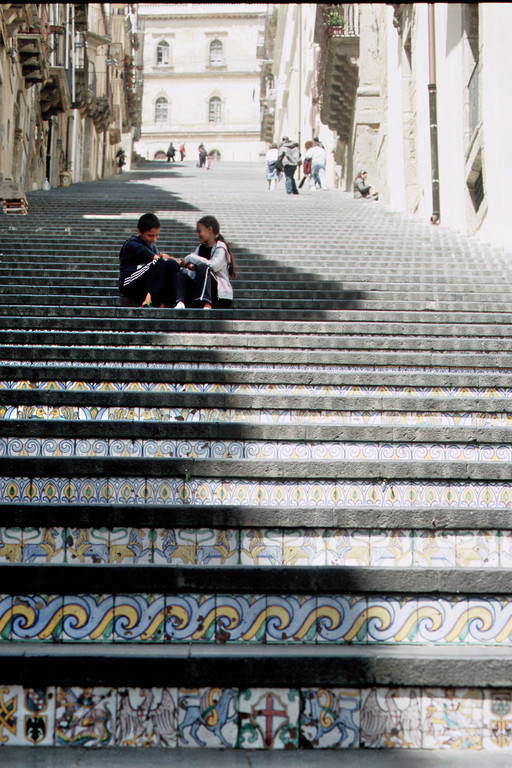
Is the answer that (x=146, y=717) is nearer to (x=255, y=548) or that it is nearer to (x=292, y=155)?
(x=255, y=548)

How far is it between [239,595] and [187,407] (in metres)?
2.21

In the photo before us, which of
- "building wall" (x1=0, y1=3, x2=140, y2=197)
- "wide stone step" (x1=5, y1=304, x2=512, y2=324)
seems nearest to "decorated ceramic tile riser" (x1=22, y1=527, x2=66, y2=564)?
"wide stone step" (x1=5, y1=304, x2=512, y2=324)

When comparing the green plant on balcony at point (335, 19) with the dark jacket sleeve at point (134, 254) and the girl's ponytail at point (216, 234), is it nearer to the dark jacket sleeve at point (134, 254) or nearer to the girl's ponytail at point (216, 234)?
the girl's ponytail at point (216, 234)

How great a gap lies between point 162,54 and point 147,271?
71.7m

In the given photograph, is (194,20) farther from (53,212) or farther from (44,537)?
(44,537)

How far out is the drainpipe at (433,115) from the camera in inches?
703

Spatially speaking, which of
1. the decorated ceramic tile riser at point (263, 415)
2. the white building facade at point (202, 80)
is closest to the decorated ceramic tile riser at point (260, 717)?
the decorated ceramic tile riser at point (263, 415)

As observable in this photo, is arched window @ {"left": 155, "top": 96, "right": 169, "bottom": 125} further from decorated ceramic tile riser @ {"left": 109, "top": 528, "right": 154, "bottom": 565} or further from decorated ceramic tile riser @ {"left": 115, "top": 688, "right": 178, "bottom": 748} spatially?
decorated ceramic tile riser @ {"left": 115, "top": 688, "right": 178, "bottom": 748}

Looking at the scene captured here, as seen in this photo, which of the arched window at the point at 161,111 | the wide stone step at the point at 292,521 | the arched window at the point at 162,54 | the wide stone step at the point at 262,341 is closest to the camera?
the wide stone step at the point at 292,521

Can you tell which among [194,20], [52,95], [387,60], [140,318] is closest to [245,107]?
[194,20]

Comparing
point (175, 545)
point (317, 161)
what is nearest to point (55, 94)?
point (317, 161)

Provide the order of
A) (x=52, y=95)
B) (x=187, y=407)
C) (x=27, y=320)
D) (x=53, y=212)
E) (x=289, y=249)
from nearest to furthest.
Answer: (x=187, y=407) < (x=27, y=320) < (x=289, y=249) < (x=53, y=212) < (x=52, y=95)

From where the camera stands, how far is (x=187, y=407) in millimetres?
5344

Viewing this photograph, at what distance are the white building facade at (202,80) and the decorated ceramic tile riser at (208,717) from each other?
70.3 metres
